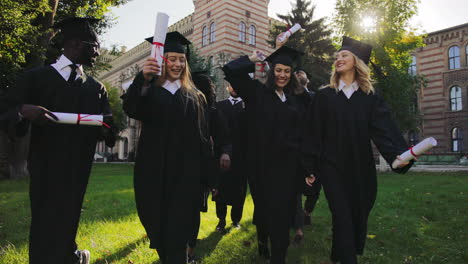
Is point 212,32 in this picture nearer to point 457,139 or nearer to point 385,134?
point 457,139

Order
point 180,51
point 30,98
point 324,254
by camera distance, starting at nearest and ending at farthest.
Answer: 1. point 30,98
2. point 180,51
3. point 324,254

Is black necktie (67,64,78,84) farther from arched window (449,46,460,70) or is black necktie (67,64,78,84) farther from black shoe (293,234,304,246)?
arched window (449,46,460,70)

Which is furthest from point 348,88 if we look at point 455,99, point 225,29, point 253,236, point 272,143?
point 455,99

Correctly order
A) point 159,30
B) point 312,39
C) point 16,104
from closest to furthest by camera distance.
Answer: point 159,30 < point 16,104 < point 312,39

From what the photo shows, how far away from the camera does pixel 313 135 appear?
3.96 m

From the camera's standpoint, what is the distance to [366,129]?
A: 12.6 ft

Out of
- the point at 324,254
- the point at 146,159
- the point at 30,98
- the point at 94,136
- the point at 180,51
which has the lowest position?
the point at 324,254

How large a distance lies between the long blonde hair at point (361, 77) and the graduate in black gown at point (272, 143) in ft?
2.01

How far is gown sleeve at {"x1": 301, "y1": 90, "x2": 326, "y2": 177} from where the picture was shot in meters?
3.86

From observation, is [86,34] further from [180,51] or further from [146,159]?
[146,159]

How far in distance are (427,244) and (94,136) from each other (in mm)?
4848

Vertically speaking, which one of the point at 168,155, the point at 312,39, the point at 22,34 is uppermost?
the point at 312,39

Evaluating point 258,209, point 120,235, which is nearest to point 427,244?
point 258,209

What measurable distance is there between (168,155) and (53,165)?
105cm
